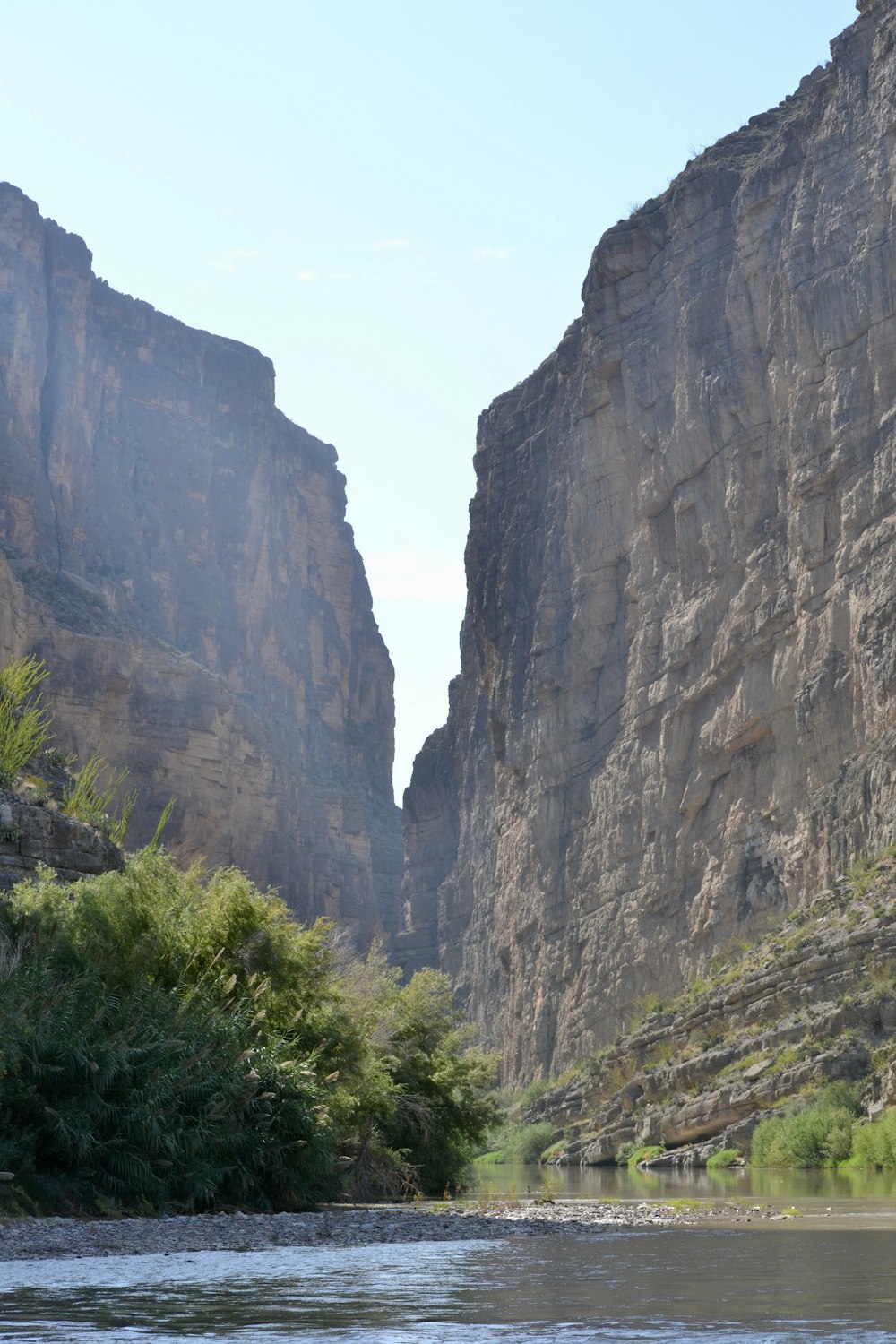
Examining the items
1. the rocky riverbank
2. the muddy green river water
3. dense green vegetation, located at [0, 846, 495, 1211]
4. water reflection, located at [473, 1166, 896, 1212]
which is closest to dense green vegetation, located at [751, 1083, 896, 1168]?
water reflection, located at [473, 1166, 896, 1212]

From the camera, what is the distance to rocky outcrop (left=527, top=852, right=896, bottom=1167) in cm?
5119

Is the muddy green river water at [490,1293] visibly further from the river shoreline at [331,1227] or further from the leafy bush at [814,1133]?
the leafy bush at [814,1133]

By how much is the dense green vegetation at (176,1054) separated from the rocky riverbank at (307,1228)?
951 millimetres

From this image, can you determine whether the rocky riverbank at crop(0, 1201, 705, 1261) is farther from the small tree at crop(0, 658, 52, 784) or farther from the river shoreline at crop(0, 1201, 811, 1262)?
the small tree at crop(0, 658, 52, 784)

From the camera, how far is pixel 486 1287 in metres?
13.3

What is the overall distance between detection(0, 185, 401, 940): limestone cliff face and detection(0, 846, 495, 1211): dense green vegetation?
4559cm

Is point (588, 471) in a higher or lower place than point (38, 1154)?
higher

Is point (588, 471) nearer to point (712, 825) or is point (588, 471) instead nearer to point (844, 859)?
point (712, 825)

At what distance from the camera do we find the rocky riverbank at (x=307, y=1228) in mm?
15922

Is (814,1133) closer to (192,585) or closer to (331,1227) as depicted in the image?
(331,1227)

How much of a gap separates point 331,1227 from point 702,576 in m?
62.9

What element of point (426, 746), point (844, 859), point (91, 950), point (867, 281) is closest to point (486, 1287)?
point (91, 950)

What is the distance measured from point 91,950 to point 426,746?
12160 cm

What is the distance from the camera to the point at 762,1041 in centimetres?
5566
